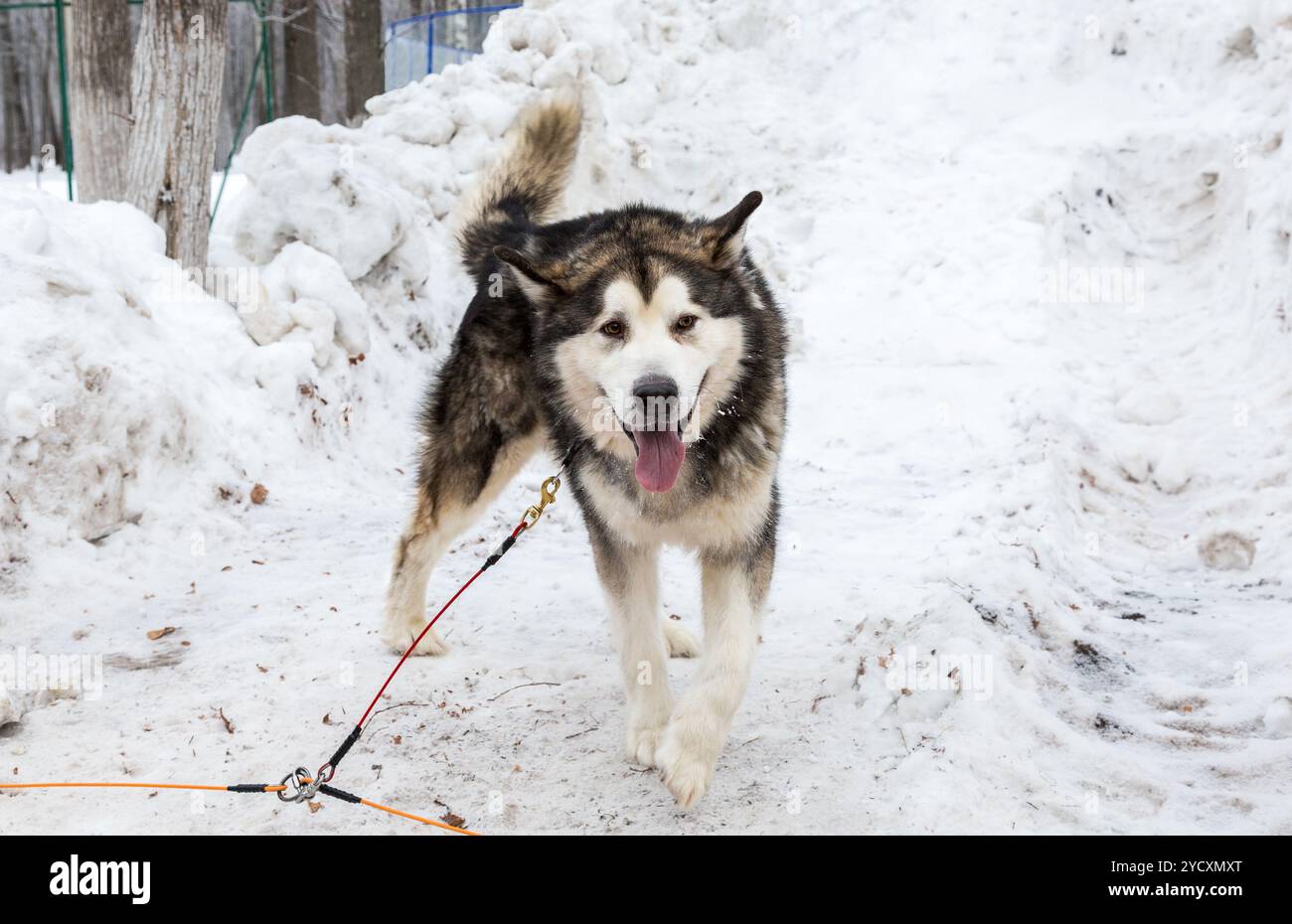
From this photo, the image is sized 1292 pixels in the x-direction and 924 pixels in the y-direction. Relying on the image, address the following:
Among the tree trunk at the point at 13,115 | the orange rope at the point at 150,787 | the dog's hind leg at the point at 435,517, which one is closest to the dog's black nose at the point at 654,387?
the orange rope at the point at 150,787

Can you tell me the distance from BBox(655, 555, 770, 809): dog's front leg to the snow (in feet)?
0.78

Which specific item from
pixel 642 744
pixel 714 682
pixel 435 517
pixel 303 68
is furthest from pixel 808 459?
pixel 303 68

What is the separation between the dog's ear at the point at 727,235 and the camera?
10.5ft

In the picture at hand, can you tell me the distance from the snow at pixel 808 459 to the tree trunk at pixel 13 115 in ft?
58.9

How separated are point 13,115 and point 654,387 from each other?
26.6 m

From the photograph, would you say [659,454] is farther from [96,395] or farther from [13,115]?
[13,115]

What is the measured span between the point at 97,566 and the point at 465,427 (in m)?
1.76

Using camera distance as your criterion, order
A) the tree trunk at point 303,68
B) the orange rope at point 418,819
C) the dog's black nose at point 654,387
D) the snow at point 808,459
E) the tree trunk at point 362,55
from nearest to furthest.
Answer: the dog's black nose at point 654,387 → the orange rope at point 418,819 → the snow at point 808,459 → the tree trunk at point 362,55 → the tree trunk at point 303,68

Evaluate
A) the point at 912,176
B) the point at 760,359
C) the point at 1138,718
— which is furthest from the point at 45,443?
the point at 912,176

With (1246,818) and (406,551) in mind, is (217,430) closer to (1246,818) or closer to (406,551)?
(406,551)

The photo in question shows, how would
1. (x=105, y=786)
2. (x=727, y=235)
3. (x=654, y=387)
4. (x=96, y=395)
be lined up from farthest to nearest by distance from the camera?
(x=96, y=395)
(x=727, y=235)
(x=105, y=786)
(x=654, y=387)

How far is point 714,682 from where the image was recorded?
3023mm

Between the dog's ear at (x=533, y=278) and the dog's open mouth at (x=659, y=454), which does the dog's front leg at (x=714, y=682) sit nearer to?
the dog's open mouth at (x=659, y=454)
